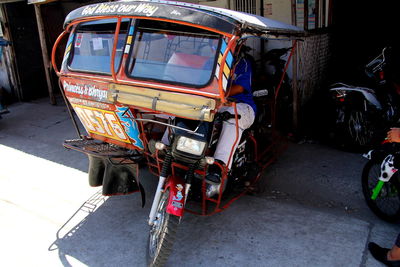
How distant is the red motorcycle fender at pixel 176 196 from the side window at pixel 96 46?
120 centimetres

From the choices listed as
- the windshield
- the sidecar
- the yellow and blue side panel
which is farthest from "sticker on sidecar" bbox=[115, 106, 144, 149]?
the yellow and blue side panel

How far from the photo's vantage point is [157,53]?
129 inches

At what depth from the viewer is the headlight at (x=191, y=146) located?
296 cm

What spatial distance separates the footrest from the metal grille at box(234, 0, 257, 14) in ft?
13.9

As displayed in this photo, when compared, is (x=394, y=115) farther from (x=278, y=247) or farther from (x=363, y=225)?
(x=278, y=247)

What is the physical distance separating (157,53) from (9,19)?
24.2 feet

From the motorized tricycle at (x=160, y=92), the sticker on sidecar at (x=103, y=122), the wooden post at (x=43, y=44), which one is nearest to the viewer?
the motorized tricycle at (x=160, y=92)

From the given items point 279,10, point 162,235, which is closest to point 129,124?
point 162,235

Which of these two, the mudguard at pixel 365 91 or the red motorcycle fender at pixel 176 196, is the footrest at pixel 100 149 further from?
the mudguard at pixel 365 91

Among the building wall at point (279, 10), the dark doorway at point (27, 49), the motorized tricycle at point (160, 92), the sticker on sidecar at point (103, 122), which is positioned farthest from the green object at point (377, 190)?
the dark doorway at point (27, 49)

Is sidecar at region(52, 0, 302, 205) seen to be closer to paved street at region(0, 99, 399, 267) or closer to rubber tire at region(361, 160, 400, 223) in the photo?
paved street at region(0, 99, 399, 267)

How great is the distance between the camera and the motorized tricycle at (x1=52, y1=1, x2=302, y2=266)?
2.88 metres

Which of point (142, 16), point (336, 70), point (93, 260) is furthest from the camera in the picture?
point (336, 70)

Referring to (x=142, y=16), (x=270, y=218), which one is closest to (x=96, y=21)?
(x=142, y=16)
